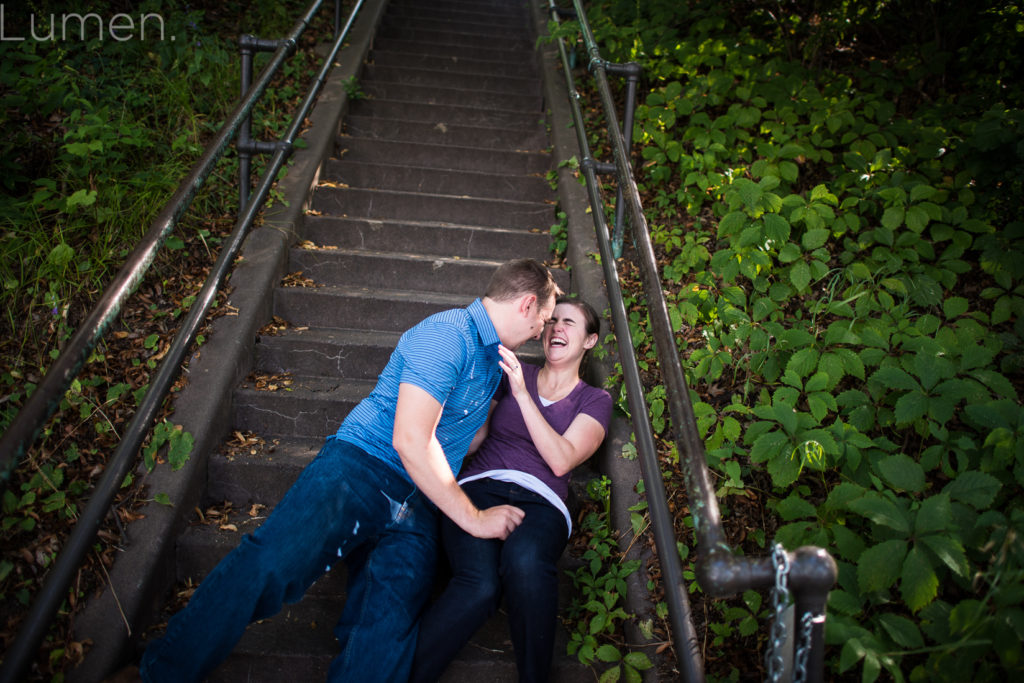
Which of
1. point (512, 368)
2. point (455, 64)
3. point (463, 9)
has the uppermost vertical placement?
point (463, 9)

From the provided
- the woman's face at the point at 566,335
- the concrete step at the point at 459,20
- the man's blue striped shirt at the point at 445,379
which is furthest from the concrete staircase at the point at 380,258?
the woman's face at the point at 566,335

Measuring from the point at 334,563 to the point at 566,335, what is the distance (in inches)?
47.2

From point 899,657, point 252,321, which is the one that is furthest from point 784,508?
point 252,321

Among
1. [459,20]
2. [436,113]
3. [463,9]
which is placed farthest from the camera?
[463,9]

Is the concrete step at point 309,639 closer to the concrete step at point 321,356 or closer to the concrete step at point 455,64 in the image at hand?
the concrete step at point 321,356

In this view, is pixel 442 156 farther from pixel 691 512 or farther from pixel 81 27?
pixel 691 512

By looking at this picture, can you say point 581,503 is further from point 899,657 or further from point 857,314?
point 857,314

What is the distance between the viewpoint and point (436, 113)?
4.94m

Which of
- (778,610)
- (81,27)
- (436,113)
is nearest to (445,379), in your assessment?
(778,610)

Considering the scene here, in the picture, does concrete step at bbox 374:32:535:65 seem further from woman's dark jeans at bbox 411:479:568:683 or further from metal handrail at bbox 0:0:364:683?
woman's dark jeans at bbox 411:479:568:683

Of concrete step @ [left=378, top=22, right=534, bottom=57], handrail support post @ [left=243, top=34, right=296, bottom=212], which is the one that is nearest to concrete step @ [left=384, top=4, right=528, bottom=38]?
concrete step @ [left=378, top=22, right=534, bottom=57]

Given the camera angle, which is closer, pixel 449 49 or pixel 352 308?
pixel 352 308

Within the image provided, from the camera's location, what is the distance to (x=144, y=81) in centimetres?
385

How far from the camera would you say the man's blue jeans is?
1.69 m
